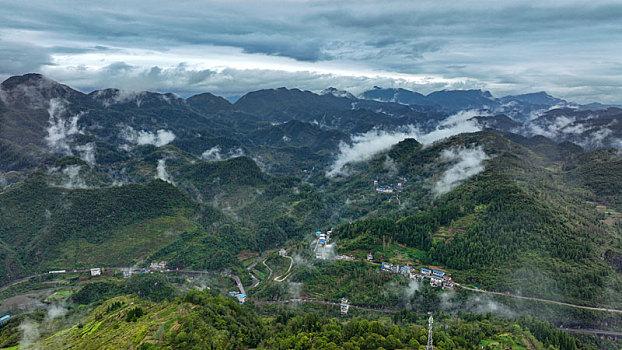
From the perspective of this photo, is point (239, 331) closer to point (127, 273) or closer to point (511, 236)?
point (127, 273)

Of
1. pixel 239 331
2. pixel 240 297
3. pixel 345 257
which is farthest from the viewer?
pixel 345 257

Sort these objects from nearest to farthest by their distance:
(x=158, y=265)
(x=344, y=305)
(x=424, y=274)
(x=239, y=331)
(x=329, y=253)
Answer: (x=239, y=331) < (x=344, y=305) < (x=424, y=274) < (x=329, y=253) < (x=158, y=265)

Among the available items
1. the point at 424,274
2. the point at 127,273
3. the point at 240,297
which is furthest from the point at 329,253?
the point at 127,273

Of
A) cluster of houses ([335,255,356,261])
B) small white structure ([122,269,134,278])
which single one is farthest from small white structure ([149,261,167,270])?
cluster of houses ([335,255,356,261])

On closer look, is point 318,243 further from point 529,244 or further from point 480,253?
point 529,244

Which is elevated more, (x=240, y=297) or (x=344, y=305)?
(x=344, y=305)

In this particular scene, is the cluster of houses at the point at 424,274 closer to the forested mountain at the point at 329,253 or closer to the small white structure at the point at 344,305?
the forested mountain at the point at 329,253

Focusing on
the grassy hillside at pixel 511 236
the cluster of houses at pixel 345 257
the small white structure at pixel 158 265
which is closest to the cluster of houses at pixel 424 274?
the grassy hillside at pixel 511 236

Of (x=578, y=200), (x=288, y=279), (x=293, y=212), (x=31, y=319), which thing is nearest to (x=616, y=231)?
(x=578, y=200)
